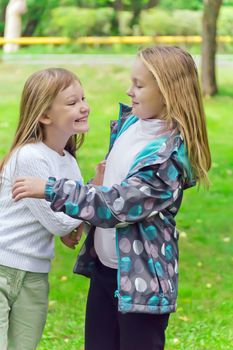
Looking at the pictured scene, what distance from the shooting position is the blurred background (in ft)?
16.2

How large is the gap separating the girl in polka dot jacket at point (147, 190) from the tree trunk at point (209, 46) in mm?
10800

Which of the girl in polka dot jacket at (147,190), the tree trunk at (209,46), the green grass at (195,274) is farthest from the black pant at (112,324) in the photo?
the tree trunk at (209,46)

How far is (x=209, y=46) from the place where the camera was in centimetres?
1366

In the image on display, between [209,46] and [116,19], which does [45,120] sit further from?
[116,19]

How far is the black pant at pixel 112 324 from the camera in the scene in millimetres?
2869

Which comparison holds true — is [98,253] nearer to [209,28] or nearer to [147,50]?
[147,50]

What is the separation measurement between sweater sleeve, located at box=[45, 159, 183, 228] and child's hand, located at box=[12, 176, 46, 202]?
28 mm

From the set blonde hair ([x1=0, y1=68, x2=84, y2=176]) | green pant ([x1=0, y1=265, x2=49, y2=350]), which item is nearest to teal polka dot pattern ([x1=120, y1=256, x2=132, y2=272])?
green pant ([x1=0, y1=265, x2=49, y2=350])

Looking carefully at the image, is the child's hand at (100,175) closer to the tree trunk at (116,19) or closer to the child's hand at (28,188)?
the child's hand at (28,188)

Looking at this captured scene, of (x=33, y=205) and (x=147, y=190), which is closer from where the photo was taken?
(x=147, y=190)

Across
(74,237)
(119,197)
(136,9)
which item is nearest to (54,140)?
(74,237)

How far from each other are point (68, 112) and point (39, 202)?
346mm

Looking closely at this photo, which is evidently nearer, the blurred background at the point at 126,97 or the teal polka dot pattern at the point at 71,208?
the teal polka dot pattern at the point at 71,208

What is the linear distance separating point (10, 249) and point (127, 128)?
0.62 meters
